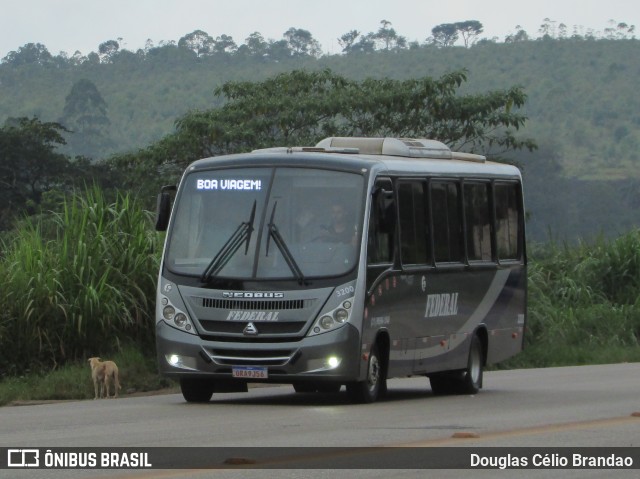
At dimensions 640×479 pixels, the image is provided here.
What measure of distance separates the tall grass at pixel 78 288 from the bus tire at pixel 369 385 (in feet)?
15.4

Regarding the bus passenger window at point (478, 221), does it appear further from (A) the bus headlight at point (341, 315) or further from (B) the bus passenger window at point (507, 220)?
(A) the bus headlight at point (341, 315)

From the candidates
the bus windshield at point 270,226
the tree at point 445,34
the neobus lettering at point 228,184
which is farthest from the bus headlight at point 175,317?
the tree at point 445,34

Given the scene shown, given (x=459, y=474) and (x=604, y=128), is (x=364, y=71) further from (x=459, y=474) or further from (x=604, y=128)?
(x=459, y=474)

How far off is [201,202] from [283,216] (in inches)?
38.6

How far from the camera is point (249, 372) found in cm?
1501

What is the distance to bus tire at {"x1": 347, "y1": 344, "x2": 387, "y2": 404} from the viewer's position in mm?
15500

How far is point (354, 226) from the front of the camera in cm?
1537

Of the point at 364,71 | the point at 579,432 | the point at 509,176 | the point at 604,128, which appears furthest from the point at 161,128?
the point at 579,432

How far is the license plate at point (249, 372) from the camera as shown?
15.0 m

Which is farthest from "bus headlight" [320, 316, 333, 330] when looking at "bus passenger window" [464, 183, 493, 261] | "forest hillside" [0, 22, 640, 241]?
"forest hillside" [0, 22, 640, 241]

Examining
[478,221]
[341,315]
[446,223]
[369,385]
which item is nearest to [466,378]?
[478,221]

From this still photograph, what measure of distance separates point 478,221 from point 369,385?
3.43 meters

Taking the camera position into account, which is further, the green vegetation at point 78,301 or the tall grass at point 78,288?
the tall grass at point 78,288

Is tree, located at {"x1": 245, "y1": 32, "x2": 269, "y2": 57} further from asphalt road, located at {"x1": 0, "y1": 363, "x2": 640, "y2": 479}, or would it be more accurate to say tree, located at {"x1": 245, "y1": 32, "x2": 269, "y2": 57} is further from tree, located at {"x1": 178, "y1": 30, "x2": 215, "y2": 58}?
asphalt road, located at {"x1": 0, "y1": 363, "x2": 640, "y2": 479}
